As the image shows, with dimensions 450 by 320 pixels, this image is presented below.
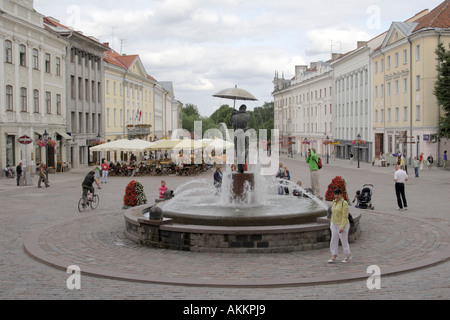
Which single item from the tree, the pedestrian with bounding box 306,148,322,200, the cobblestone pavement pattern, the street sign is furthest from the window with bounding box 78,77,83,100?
the cobblestone pavement pattern

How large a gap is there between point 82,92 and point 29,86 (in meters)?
12.0

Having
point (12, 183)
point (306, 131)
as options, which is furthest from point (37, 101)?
point (306, 131)

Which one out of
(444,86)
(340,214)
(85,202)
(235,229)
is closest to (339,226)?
(340,214)

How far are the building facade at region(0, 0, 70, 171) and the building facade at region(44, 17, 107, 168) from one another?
1646 millimetres

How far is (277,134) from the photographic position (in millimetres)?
114375

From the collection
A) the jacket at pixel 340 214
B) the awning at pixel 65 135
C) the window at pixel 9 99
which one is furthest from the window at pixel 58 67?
the jacket at pixel 340 214

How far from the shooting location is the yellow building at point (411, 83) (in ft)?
152

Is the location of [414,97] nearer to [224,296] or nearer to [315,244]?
[315,244]

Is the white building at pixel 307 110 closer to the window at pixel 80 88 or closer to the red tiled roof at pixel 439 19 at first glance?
the red tiled roof at pixel 439 19

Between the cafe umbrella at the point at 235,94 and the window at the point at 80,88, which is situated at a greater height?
the window at the point at 80,88

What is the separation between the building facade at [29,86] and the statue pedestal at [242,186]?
21.0m

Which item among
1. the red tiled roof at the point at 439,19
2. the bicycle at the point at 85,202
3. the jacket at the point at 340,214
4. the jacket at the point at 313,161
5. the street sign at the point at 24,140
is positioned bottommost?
the bicycle at the point at 85,202

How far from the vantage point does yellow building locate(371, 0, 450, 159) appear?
46.2m

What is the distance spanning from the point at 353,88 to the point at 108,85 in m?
31.8
